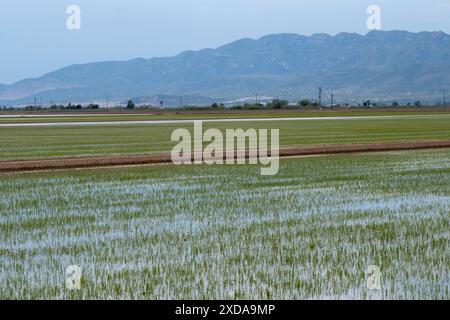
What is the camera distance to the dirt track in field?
30481 millimetres

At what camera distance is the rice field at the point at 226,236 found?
10539mm

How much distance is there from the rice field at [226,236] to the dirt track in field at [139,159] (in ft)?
13.7

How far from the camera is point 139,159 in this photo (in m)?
33.5

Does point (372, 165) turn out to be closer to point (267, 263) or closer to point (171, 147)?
point (171, 147)

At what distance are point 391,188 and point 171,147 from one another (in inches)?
814

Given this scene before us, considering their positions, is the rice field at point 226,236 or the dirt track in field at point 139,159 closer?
the rice field at point 226,236

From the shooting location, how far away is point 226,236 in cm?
1454

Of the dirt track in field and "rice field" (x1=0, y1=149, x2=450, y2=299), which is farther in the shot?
the dirt track in field

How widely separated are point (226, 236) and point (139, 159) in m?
19.4

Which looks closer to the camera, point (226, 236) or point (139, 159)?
point (226, 236)

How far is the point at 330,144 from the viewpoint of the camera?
43250mm

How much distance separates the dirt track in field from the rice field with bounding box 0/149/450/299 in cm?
418
